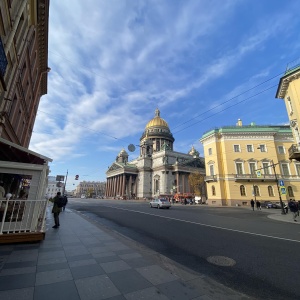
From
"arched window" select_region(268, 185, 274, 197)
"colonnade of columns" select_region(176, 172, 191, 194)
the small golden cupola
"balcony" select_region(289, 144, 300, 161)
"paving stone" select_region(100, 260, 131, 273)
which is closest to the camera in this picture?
"paving stone" select_region(100, 260, 131, 273)

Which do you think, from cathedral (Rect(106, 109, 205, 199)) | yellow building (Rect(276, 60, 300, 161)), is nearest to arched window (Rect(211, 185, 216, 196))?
yellow building (Rect(276, 60, 300, 161))

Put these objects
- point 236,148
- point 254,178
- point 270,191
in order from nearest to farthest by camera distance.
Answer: point 254,178 < point 270,191 < point 236,148

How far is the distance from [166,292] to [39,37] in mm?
18719

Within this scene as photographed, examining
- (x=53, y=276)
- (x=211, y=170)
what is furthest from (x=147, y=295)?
(x=211, y=170)

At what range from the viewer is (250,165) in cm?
4038

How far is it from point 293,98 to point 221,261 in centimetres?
2200

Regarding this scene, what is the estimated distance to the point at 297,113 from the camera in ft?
67.2

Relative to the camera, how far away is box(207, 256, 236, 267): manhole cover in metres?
5.38

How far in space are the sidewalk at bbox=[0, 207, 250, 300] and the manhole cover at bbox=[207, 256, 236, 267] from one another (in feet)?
3.92

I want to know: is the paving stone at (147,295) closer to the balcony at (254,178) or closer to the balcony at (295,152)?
the balcony at (295,152)

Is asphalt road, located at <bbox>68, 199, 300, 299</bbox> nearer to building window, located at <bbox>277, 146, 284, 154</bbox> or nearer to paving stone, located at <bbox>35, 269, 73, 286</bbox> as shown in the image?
paving stone, located at <bbox>35, 269, 73, 286</bbox>

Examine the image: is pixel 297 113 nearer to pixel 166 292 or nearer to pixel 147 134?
pixel 166 292

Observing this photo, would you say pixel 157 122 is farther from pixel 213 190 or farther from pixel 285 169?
pixel 285 169

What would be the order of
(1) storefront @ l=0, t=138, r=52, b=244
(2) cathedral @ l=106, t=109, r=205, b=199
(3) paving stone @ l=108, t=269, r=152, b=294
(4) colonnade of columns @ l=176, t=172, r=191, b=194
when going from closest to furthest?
(3) paving stone @ l=108, t=269, r=152, b=294, (1) storefront @ l=0, t=138, r=52, b=244, (4) colonnade of columns @ l=176, t=172, r=191, b=194, (2) cathedral @ l=106, t=109, r=205, b=199
